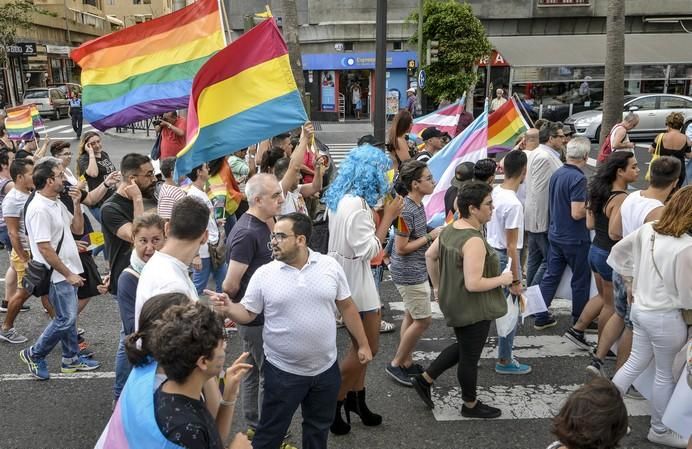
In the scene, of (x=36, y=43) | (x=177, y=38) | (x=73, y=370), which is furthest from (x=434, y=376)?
(x=36, y=43)

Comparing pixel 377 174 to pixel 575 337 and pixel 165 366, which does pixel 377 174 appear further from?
pixel 575 337

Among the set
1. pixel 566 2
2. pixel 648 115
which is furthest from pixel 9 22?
pixel 648 115

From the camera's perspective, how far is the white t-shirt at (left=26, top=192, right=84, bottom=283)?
473cm

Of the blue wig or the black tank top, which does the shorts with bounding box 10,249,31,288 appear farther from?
the black tank top

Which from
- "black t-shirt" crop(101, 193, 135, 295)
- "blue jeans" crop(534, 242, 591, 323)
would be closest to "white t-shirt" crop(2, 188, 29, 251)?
"black t-shirt" crop(101, 193, 135, 295)

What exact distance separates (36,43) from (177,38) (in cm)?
4462

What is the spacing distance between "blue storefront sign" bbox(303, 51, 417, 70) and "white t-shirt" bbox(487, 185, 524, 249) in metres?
24.4

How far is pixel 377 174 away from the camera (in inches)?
166

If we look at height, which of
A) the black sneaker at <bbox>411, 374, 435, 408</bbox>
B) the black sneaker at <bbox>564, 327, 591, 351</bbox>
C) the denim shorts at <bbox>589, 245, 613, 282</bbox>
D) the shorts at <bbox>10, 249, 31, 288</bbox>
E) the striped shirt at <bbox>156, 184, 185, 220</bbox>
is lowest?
the black sneaker at <bbox>564, 327, 591, 351</bbox>

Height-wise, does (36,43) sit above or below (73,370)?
above

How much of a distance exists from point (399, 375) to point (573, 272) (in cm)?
206

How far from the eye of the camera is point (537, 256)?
6309 mm

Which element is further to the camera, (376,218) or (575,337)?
(575,337)

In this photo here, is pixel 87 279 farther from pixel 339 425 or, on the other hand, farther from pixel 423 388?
pixel 423 388
